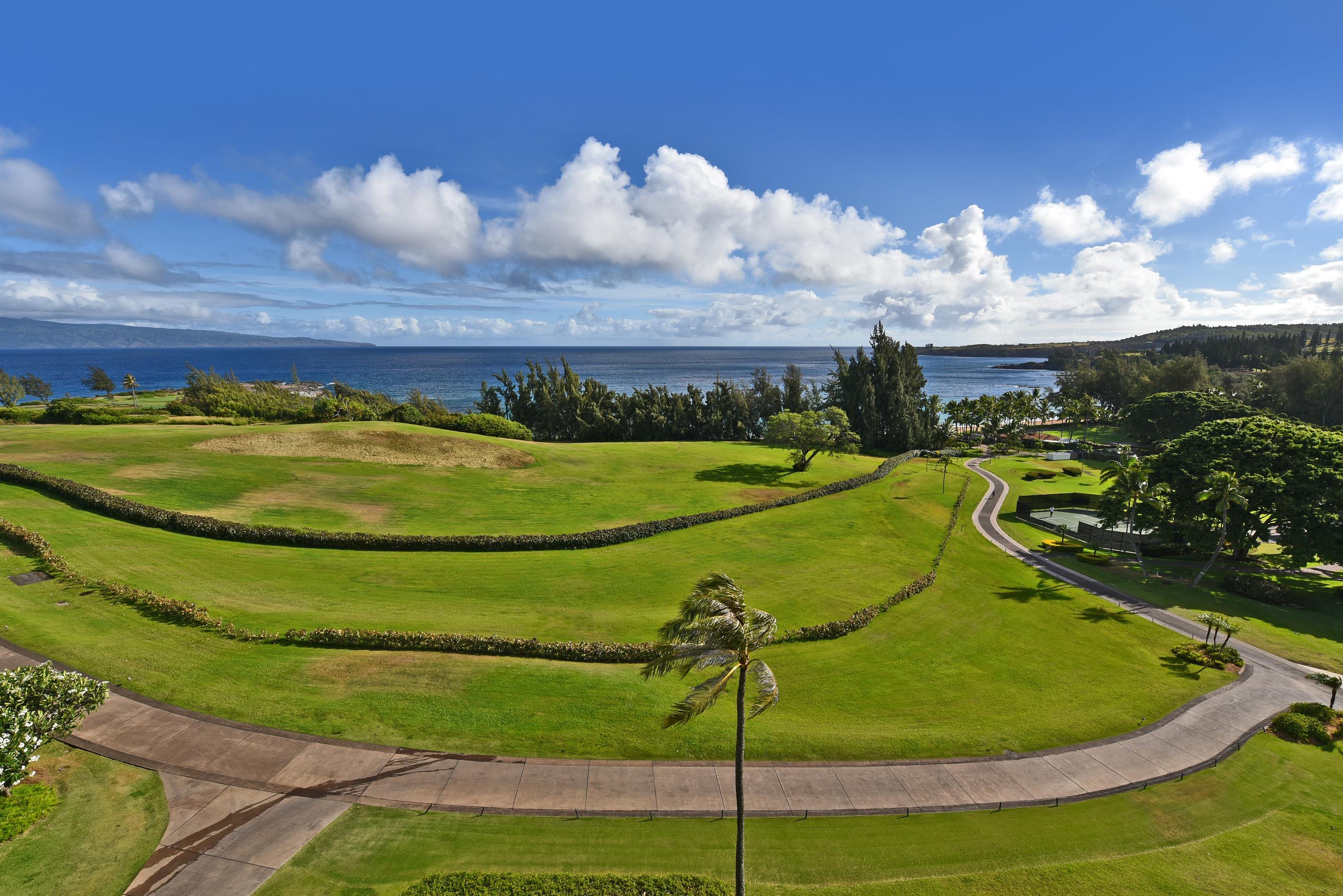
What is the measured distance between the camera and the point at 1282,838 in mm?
16016

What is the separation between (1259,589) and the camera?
3475cm

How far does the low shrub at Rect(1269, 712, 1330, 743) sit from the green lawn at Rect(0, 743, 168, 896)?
37959 millimetres

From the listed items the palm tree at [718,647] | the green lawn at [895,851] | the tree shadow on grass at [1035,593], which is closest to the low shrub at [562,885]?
the green lawn at [895,851]

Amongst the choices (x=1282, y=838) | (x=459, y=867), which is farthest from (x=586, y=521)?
(x=1282, y=838)

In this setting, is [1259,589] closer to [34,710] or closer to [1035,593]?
[1035,593]

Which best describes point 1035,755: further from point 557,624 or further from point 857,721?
point 557,624

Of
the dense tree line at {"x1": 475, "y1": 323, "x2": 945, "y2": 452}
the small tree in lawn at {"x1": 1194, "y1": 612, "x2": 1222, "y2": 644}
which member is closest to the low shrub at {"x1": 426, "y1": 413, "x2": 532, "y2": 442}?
the dense tree line at {"x1": 475, "y1": 323, "x2": 945, "y2": 452}

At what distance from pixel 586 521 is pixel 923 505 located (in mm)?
34985

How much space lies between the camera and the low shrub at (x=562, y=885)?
12773mm

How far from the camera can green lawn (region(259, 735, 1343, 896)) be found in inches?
541

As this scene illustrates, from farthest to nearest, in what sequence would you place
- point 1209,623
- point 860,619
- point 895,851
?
point 860,619, point 1209,623, point 895,851

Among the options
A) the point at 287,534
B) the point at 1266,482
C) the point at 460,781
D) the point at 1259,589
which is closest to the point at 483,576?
the point at 287,534

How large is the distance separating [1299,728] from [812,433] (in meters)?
41.8

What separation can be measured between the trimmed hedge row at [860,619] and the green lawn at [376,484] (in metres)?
17.3
